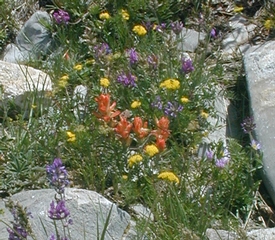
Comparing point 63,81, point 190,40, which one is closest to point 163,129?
point 63,81

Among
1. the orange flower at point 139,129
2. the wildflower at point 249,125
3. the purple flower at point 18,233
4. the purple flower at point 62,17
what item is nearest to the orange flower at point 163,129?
the orange flower at point 139,129

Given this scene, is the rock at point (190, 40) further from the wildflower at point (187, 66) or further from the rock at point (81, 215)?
the rock at point (81, 215)

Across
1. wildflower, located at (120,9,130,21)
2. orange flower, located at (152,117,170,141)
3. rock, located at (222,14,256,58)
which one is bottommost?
orange flower, located at (152,117,170,141)

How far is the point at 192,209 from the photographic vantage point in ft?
11.9

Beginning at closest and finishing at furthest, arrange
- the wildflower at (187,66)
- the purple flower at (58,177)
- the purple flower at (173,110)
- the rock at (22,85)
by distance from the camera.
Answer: the purple flower at (58,177)
the purple flower at (173,110)
the wildflower at (187,66)
the rock at (22,85)

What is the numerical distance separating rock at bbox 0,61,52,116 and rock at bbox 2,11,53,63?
1.33ft

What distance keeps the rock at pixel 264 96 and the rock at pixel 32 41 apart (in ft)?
4.96

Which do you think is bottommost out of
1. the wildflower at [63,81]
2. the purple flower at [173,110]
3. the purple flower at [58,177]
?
the purple flower at [58,177]

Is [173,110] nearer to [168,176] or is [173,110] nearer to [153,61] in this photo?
[153,61]

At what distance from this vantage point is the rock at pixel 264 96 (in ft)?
13.1

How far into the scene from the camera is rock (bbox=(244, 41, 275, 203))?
398cm

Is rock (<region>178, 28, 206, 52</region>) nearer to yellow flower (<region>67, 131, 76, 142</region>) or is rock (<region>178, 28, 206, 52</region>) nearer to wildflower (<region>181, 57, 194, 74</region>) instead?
wildflower (<region>181, 57, 194, 74</region>)

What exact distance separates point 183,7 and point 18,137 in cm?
193

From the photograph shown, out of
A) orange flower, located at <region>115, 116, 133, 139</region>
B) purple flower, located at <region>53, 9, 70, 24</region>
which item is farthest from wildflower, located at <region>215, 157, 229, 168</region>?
purple flower, located at <region>53, 9, 70, 24</region>
